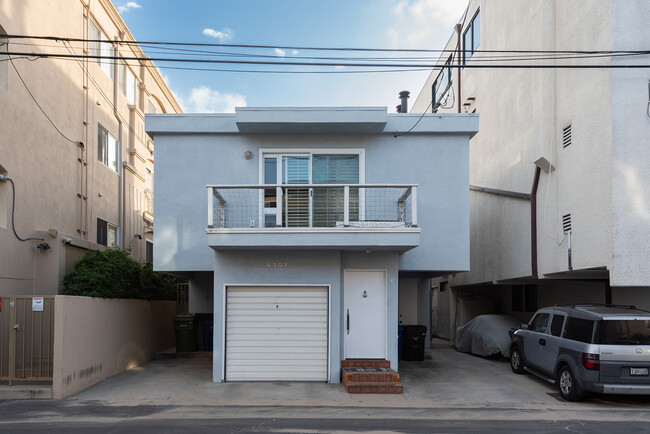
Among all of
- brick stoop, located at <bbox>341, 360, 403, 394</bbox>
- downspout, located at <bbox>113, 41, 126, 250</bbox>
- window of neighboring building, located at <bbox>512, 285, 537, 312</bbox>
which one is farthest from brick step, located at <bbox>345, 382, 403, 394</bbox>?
downspout, located at <bbox>113, 41, 126, 250</bbox>

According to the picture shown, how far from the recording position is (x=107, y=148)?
669 inches

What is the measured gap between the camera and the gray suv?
881 centimetres

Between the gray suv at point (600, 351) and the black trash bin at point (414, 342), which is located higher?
the gray suv at point (600, 351)

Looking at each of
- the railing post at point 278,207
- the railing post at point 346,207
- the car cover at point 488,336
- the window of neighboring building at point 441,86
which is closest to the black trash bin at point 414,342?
the car cover at point 488,336

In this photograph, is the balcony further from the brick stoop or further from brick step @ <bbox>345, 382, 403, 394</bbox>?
brick step @ <bbox>345, 382, 403, 394</bbox>

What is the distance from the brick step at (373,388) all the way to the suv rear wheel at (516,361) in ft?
11.9

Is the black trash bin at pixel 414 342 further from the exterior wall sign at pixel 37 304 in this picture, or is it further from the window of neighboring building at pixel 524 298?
the exterior wall sign at pixel 37 304

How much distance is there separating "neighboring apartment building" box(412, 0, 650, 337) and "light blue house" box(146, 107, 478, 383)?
7.57 feet

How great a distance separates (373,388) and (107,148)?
39.9 ft

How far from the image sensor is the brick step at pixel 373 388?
9.95 metres

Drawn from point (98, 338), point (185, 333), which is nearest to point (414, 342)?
point (185, 333)

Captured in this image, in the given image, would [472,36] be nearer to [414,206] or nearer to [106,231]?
[414,206]

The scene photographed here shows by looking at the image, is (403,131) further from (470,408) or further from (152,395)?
(152,395)

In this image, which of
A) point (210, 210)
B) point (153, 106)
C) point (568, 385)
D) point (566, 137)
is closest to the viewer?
point (568, 385)
